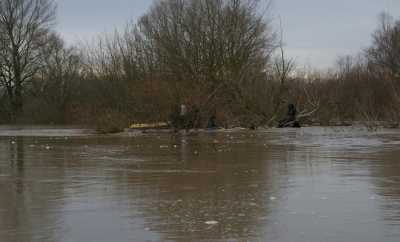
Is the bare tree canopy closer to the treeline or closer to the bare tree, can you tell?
the treeline

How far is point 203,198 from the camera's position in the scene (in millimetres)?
9367

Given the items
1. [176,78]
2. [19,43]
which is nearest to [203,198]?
[176,78]

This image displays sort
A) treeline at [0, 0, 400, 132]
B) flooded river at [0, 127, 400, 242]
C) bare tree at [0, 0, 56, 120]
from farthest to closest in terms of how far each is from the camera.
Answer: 1. bare tree at [0, 0, 56, 120]
2. treeline at [0, 0, 400, 132]
3. flooded river at [0, 127, 400, 242]

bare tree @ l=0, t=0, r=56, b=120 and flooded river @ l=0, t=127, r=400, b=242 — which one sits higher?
bare tree @ l=0, t=0, r=56, b=120

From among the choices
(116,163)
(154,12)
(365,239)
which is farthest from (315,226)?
(154,12)

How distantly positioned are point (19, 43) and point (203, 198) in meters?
55.3

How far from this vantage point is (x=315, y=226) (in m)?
7.22

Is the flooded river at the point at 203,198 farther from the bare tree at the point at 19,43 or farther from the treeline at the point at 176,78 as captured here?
the bare tree at the point at 19,43

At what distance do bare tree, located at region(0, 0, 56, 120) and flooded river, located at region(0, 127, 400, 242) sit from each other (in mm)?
46340

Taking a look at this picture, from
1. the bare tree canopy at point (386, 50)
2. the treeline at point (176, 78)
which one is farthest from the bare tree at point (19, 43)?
the bare tree canopy at point (386, 50)

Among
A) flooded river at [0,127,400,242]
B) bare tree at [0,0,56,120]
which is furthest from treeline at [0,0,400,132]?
flooded river at [0,127,400,242]

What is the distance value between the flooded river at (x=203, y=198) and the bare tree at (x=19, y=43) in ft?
152

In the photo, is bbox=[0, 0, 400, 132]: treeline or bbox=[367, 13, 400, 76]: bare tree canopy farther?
bbox=[367, 13, 400, 76]: bare tree canopy

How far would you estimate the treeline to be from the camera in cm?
3528
